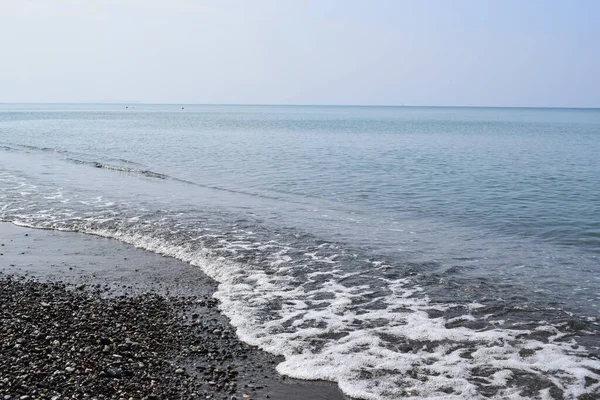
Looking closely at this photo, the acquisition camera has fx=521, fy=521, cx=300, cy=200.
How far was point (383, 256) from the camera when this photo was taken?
59.4ft

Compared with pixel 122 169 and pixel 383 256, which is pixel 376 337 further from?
pixel 122 169

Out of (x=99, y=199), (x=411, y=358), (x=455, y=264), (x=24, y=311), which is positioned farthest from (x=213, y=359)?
(x=99, y=199)

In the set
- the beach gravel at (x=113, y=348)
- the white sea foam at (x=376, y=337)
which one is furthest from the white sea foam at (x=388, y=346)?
the beach gravel at (x=113, y=348)

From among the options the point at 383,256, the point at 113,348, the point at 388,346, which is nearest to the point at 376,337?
the point at 388,346

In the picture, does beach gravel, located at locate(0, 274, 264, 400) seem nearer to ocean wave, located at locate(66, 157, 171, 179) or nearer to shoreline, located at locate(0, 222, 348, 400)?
shoreline, located at locate(0, 222, 348, 400)

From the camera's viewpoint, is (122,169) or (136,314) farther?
(122,169)

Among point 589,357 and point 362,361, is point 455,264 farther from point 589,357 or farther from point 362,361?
point 362,361

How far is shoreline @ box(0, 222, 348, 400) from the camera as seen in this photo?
9.20 m

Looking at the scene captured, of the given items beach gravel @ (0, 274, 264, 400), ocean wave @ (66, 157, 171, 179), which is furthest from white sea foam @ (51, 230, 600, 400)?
ocean wave @ (66, 157, 171, 179)

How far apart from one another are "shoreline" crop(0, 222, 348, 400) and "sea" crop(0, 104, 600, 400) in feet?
1.82

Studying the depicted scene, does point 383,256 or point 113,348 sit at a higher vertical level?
point 113,348

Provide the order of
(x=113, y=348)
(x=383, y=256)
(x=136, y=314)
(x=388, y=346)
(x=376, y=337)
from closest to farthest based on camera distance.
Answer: (x=113, y=348) < (x=388, y=346) < (x=376, y=337) < (x=136, y=314) < (x=383, y=256)

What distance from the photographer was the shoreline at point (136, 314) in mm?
9195

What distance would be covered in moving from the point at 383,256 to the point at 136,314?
29.5 ft
